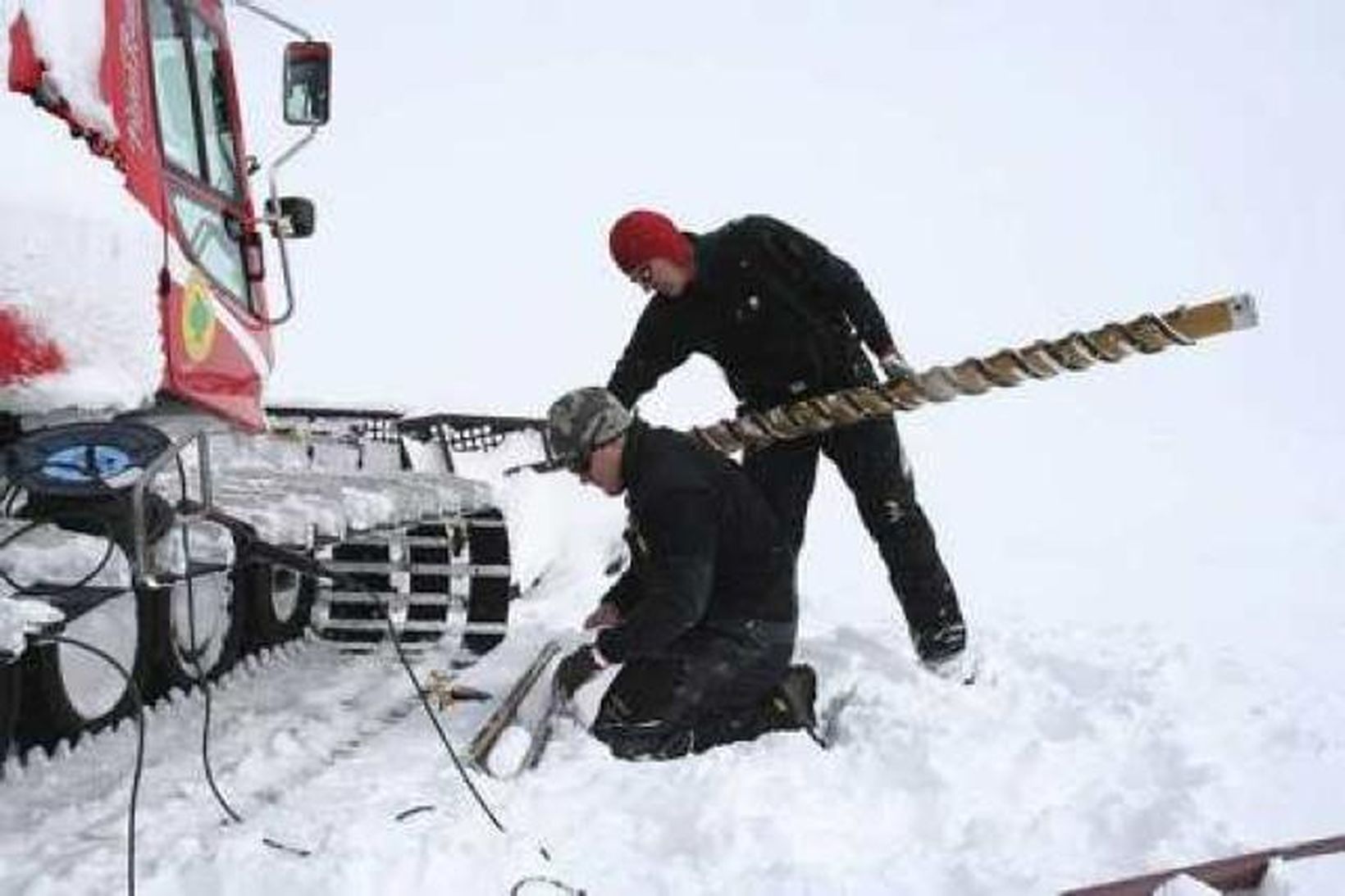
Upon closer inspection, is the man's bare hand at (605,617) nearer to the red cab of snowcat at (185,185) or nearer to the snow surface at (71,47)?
the red cab of snowcat at (185,185)

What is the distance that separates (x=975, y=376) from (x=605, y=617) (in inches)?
65.8

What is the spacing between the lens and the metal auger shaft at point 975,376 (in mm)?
5281

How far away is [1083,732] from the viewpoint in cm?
465

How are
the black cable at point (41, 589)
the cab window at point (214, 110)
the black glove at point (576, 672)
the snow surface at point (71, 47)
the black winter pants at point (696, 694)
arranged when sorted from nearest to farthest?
1. the black cable at point (41, 589)
2. the snow surface at point (71, 47)
3. the black winter pants at point (696, 694)
4. the black glove at point (576, 672)
5. the cab window at point (214, 110)

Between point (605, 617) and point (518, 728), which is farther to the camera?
point (605, 617)

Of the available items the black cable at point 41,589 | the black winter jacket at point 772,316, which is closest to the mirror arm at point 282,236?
the black winter jacket at point 772,316

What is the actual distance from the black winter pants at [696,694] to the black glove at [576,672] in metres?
0.15

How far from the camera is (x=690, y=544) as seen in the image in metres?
4.46

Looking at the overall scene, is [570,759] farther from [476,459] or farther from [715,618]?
[476,459]

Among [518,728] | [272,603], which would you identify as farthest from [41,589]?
[272,603]

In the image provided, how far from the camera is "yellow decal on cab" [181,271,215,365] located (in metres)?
4.27

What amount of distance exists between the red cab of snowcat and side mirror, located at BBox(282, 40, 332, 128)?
0.04m

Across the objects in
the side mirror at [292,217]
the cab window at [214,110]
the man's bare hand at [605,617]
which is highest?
the cab window at [214,110]

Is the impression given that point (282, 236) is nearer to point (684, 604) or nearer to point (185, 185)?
point (185, 185)
